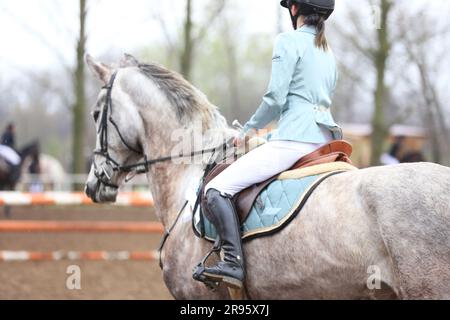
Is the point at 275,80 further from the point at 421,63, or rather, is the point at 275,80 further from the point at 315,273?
the point at 421,63

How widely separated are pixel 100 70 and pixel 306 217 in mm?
2318

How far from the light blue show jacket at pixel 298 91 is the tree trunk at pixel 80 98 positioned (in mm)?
15787

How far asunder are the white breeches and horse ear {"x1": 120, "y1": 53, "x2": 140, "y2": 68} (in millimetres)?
1489

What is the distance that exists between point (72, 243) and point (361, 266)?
9.94m

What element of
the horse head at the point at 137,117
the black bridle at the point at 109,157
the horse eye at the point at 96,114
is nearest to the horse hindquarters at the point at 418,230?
the horse head at the point at 137,117

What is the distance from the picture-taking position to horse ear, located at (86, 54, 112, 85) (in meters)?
5.88

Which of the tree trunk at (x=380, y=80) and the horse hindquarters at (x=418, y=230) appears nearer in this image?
the horse hindquarters at (x=418, y=230)

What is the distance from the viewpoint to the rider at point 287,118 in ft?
15.9

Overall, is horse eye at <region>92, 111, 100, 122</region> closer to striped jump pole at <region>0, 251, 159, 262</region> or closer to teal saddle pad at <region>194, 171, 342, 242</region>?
teal saddle pad at <region>194, 171, 342, 242</region>

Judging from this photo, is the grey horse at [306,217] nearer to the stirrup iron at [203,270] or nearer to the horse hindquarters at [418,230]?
the horse hindquarters at [418,230]

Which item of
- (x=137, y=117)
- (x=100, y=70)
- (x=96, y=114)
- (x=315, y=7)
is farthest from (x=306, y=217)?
(x=100, y=70)

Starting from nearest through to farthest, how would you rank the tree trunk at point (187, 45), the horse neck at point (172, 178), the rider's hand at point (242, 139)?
the rider's hand at point (242, 139), the horse neck at point (172, 178), the tree trunk at point (187, 45)

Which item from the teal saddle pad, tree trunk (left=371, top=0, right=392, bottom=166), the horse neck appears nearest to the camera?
the teal saddle pad

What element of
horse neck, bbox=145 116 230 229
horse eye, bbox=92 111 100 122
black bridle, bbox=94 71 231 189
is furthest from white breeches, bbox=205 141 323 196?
horse eye, bbox=92 111 100 122
